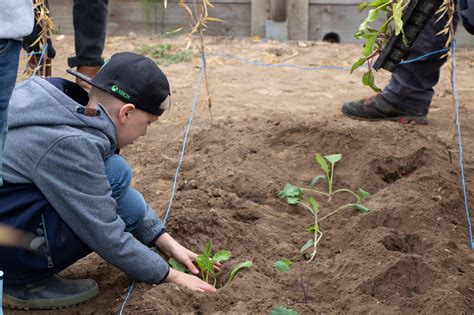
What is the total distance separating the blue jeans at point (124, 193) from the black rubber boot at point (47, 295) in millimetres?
272

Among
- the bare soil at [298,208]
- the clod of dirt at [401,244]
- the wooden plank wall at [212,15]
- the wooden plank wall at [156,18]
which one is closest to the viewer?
the bare soil at [298,208]

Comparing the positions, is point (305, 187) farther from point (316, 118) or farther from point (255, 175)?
point (316, 118)

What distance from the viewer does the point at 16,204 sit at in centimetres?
229

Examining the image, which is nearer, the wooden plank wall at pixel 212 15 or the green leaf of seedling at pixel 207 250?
the green leaf of seedling at pixel 207 250

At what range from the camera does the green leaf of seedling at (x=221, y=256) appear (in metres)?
2.65

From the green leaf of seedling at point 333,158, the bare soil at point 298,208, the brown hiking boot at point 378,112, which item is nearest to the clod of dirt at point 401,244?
the bare soil at point 298,208

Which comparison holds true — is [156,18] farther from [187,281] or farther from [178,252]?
[187,281]

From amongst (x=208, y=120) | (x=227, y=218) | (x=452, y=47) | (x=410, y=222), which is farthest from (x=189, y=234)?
(x=208, y=120)

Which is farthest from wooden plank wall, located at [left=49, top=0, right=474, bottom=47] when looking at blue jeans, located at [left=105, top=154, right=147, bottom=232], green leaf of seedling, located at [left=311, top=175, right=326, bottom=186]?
blue jeans, located at [left=105, top=154, right=147, bottom=232]

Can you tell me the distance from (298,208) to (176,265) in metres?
0.84

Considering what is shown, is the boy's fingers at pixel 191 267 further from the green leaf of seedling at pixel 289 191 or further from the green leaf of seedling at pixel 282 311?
the green leaf of seedling at pixel 289 191

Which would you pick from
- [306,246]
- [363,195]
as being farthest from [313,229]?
[363,195]

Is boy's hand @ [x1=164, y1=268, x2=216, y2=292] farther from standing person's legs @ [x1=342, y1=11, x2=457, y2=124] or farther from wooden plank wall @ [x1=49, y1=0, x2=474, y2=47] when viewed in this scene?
wooden plank wall @ [x1=49, y1=0, x2=474, y2=47]

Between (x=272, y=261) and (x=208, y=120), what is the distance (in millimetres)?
1743
